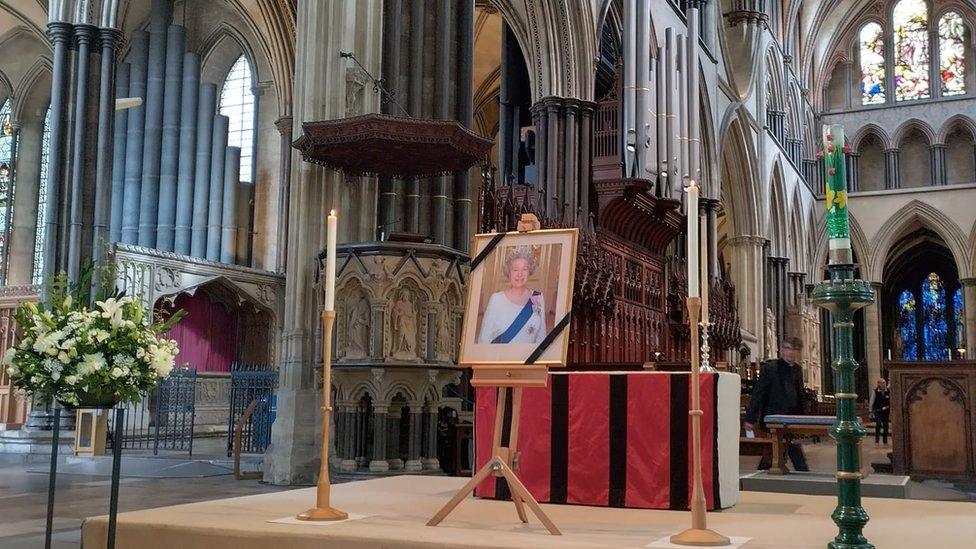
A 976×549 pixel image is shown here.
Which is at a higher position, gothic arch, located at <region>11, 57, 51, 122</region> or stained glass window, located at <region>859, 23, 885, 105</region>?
stained glass window, located at <region>859, 23, 885, 105</region>

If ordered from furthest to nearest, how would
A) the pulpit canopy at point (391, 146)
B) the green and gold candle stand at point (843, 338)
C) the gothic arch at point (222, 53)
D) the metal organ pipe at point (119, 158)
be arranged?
the gothic arch at point (222, 53) < the metal organ pipe at point (119, 158) < the pulpit canopy at point (391, 146) < the green and gold candle stand at point (843, 338)

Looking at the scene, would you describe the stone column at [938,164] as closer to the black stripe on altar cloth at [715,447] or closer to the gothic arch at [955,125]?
the gothic arch at [955,125]

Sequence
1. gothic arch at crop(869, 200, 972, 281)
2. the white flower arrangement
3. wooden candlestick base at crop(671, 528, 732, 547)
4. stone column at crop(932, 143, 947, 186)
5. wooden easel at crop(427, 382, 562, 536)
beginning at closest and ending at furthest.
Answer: wooden candlestick base at crop(671, 528, 732, 547) < wooden easel at crop(427, 382, 562, 536) < the white flower arrangement < gothic arch at crop(869, 200, 972, 281) < stone column at crop(932, 143, 947, 186)

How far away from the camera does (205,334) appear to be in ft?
55.1

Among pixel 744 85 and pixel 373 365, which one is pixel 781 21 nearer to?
pixel 744 85

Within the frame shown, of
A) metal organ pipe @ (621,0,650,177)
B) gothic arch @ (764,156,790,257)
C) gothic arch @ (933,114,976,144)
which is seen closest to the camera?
metal organ pipe @ (621,0,650,177)

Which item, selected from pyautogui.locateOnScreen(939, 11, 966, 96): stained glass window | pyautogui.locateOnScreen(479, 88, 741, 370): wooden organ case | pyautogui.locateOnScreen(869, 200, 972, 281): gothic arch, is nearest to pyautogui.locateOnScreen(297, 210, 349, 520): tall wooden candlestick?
pyautogui.locateOnScreen(479, 88, 741, 370): wooden organ case

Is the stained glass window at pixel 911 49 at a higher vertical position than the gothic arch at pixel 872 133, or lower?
higher

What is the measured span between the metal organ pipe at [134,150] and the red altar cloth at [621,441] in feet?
48.6

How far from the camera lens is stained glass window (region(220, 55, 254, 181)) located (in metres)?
19.2

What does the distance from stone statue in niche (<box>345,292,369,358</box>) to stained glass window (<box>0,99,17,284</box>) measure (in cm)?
1511

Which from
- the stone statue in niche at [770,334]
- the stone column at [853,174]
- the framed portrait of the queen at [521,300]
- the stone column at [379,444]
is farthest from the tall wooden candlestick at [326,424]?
the stone column at [853,174]

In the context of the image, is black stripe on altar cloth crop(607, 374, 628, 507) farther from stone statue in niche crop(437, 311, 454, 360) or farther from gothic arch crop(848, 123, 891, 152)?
gothic arch crop(848, 123, 891, 152)

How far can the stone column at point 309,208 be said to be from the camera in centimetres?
777
